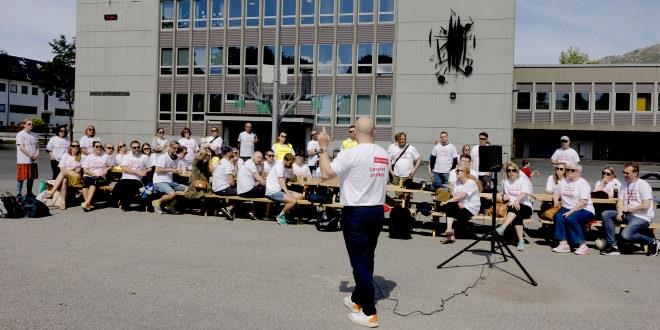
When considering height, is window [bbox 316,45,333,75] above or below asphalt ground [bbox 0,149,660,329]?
above

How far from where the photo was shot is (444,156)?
13.1 meters

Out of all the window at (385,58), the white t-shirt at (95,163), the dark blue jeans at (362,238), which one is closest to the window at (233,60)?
the window at (385,58)

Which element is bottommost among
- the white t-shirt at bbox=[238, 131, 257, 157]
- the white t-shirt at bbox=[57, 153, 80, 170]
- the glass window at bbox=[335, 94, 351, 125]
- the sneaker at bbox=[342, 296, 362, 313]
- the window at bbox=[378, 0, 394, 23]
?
the sneaker at bbox=[342, 296, 362, 313]

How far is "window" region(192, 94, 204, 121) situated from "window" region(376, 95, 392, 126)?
11.3 metres

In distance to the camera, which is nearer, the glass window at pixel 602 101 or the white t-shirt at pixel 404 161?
the white t-shirt at pixel 404 161

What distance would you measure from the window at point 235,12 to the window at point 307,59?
14.8 ft

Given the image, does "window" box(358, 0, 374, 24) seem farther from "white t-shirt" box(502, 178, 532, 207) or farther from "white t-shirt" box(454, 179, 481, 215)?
→ "white t-shirt" box(454, 179, 481, 215)

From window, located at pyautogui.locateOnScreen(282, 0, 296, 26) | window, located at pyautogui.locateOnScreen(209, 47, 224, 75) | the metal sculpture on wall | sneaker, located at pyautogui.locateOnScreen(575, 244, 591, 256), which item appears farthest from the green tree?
sneaker, located at pyautogui.locateOnScreen(575, 244, 591, 256)

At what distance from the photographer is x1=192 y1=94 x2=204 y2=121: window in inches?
1466

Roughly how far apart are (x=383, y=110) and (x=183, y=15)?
1443 cm

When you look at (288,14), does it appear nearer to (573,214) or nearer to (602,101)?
(602,101)

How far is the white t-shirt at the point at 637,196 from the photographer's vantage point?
904cm

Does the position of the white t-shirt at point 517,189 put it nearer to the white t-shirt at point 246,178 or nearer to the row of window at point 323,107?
the white t-shirt at point 246,178

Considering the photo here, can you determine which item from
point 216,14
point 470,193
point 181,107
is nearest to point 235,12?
point 216,14
